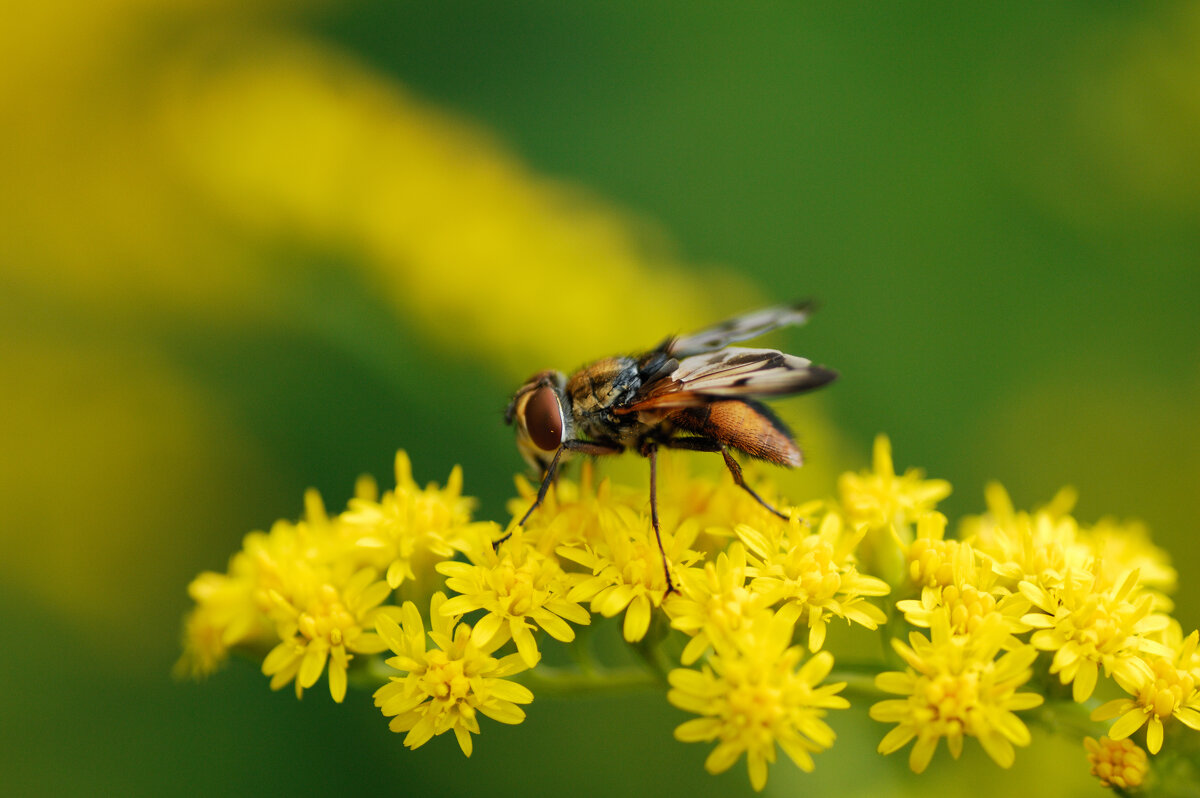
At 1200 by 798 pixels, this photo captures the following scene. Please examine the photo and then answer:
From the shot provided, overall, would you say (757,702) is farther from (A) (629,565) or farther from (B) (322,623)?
(B) (322,623)

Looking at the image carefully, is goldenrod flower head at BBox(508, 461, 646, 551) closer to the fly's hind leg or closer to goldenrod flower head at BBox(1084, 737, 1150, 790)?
the fly's hind leg

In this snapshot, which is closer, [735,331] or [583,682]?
[583,682]

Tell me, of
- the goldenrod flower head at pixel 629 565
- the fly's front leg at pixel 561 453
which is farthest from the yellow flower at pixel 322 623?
the goldenrod flower head at pixel 629 565

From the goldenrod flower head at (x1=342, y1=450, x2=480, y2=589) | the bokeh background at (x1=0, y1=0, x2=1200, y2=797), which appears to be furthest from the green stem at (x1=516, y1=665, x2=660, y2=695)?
the bokeh background at (x1=0, y1=0, x2=1200, y2=797)

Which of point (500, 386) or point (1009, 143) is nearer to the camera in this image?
point (500, 386)

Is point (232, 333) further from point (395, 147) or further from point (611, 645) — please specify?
point (611, 645)

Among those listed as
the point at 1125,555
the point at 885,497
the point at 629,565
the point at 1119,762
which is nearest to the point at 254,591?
the point at 629,565

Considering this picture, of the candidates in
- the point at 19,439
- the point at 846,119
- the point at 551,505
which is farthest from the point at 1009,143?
the point at 19,439
